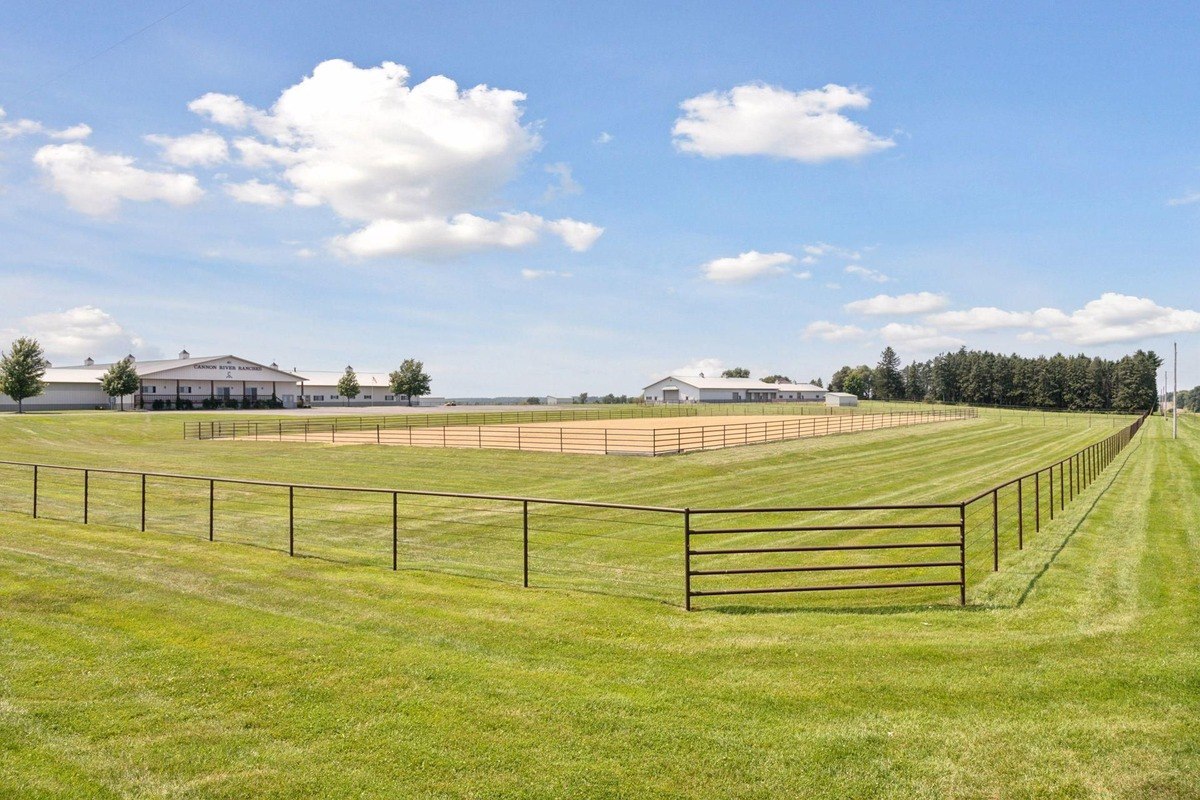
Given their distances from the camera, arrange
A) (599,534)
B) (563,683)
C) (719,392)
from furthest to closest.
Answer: (719,392) → (599,534) → (563,683)

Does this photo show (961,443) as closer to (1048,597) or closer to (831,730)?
(1048,597)

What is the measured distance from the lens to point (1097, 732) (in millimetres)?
6125

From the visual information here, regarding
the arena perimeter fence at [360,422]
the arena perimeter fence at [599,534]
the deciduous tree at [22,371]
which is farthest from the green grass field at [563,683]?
the deciduous tree at [22,371]

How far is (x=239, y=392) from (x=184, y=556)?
10310cm

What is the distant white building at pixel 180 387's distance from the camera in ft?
316

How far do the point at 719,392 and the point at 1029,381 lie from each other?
66577 mm

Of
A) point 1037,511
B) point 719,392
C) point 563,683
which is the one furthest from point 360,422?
point 719,392

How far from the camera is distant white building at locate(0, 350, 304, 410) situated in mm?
96325

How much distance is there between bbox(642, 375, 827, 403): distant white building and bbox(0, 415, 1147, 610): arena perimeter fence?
128 m

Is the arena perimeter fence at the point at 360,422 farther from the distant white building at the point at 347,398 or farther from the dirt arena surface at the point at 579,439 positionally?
the distant white building at the point at 347,398

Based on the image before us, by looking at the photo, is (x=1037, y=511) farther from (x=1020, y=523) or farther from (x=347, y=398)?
(x=347, y=398)

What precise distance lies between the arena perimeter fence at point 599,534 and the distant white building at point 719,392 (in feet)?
418

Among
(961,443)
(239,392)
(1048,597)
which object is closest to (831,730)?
(1048,597)

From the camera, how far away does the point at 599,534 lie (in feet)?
54.2
